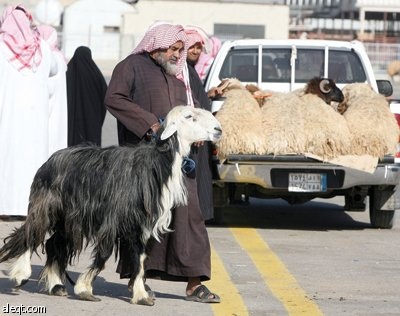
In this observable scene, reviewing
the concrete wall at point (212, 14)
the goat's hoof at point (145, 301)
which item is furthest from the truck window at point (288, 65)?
the concrete wall at point (212, 14)

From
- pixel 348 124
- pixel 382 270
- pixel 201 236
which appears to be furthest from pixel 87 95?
pixel 201 236

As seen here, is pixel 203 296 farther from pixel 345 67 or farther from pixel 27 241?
pixel 345 67

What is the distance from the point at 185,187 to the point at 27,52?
483 centimetres

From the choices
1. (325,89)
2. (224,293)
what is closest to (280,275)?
(224,293)

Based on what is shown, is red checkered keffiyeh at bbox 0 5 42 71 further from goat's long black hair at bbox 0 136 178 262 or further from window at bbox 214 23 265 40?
window at bbox 214 23 265 40

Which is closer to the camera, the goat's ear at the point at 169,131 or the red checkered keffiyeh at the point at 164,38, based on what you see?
the goat's ear at the point at 169,131

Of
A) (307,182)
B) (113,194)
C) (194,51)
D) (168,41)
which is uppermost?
(168,41)

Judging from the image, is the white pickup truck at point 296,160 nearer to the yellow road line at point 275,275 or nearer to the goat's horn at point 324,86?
the yellow road line at point 275,275

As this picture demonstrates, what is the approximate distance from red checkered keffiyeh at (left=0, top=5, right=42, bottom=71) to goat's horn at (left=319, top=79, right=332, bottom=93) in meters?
2.78

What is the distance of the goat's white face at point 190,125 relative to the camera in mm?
8750

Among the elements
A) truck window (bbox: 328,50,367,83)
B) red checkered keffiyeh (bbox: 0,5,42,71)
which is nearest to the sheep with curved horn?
red checkered keffiyeh (bbox: 0,5,42,71)

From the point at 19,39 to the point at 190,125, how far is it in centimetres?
494

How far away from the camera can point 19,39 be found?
13305 millimetres

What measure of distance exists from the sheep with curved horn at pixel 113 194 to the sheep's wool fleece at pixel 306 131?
151 inches
